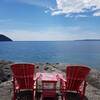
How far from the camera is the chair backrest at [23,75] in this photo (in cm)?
888

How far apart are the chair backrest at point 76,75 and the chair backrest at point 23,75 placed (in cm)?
129

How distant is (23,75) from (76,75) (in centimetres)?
182

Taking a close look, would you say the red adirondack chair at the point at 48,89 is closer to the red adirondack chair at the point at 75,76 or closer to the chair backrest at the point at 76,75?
the red adirondack chair at the point at 75,76

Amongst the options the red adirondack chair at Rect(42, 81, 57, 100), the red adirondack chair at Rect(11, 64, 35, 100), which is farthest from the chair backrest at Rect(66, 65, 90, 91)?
the red adirondack chair at Rect(11, 64, 35, 100)

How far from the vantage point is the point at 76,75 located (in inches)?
352

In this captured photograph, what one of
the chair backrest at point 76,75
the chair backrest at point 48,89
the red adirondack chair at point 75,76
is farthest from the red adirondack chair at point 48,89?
the chair backrest at point 76,75

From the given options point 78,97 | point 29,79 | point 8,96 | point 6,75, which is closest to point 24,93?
point 8,96

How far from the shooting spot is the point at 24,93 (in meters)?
10.2

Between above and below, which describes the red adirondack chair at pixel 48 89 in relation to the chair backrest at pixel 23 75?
below

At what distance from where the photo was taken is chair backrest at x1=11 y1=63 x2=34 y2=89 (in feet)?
29.1

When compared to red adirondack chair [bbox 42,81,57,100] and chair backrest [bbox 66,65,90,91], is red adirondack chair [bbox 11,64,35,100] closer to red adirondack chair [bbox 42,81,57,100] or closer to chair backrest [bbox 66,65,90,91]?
red adirondack chair [bbox 42,81,57,100]

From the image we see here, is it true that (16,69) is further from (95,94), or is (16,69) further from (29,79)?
(95,94)

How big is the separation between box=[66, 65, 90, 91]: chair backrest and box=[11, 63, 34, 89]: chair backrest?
51.0 inches

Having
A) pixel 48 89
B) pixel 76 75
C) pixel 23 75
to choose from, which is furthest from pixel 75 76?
pixel 23 75
